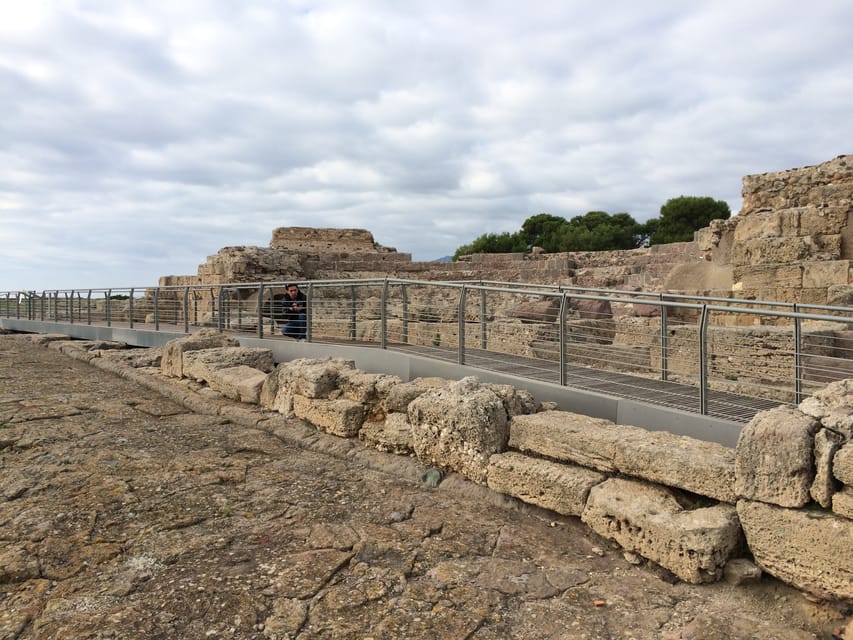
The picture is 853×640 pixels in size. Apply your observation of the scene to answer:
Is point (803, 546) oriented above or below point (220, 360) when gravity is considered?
below

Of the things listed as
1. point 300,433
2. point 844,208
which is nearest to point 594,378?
point 300,433

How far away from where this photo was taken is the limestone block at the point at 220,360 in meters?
7.84

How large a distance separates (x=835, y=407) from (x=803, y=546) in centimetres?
79

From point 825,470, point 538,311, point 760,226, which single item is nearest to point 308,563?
point 825,470

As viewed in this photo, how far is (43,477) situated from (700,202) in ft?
127

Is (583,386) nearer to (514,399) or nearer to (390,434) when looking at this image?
(514,399)

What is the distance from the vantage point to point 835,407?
312 centimetres

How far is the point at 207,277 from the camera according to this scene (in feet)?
59.7

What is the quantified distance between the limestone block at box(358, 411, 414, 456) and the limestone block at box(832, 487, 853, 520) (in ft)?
10.1

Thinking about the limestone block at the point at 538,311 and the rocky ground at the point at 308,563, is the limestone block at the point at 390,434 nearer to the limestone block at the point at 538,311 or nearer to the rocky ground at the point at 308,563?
the rocky ground at the point at 308,563

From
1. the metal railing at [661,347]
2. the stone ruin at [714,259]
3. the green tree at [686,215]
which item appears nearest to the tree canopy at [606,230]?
the green tree at [686,215]

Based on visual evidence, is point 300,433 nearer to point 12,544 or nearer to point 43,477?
point 43,477

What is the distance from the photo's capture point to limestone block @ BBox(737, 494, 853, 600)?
2.71 meters

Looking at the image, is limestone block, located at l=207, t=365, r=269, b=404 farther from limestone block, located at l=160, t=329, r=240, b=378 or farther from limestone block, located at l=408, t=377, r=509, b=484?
limestone block, located at l=408, t=377, r=509, b=484
